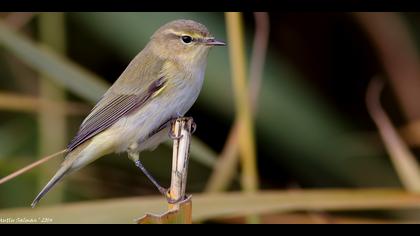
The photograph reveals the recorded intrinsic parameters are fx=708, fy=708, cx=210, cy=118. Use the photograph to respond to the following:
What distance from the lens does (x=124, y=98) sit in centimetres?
260

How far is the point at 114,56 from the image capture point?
3645 millimetres

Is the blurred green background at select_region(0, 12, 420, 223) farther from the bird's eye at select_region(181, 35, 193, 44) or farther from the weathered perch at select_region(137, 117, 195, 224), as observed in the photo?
the weathered perch at select_region(137, 117, 195, 224)

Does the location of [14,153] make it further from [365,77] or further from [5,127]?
[365,77]

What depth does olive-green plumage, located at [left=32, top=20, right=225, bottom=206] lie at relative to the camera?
2502 millimetres

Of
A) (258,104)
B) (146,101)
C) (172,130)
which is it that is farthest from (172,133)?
(258,104)

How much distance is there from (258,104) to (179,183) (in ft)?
4.69

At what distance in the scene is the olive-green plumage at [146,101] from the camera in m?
2.50

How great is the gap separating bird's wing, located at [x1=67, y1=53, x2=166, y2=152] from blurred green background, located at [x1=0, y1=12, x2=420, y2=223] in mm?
436

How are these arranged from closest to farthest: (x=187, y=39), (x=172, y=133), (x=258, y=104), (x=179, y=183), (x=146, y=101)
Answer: (x=179, y=183) < (x=172, y=133) < (x=146, y=101) < (x=187, y=39) < (x=258, y=104)

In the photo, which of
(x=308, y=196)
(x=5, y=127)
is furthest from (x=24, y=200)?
(x=308, y=196)

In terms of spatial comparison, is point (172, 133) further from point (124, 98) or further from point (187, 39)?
point (187, 39)

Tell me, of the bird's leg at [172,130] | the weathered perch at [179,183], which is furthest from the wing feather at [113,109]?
the weathered perch at [179,183]

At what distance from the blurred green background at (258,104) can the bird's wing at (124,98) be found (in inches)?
17.2

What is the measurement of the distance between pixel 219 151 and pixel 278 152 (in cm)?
33
